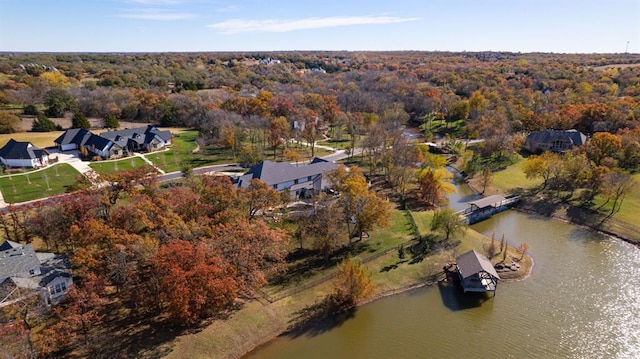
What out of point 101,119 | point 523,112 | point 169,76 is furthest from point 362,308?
point 169,76

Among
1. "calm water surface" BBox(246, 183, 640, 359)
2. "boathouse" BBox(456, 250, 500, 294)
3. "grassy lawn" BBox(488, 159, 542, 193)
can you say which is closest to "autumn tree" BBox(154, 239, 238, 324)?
"calm water surface" BBox(246, 183, 640, 359)

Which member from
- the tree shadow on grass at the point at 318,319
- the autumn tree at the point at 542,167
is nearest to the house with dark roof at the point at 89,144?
the tree shadow on grass at the point at 318,319

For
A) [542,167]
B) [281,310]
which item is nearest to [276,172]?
[281,310]

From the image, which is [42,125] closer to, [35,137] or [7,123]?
→ [35,137]

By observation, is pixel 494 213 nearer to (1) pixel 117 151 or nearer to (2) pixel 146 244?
(2) pixel 146 244

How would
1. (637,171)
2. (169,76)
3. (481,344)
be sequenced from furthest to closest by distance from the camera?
(169,76), (637,171), (481,344)

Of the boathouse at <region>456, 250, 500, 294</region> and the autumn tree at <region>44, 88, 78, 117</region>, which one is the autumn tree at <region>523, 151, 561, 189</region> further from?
the autumn tree at <region>44, 88, 78, 117</region>
